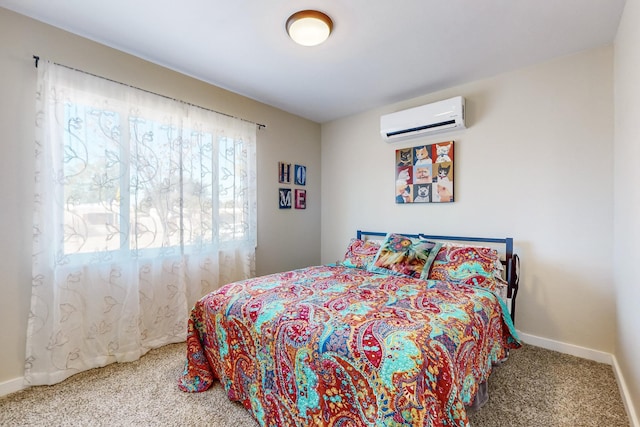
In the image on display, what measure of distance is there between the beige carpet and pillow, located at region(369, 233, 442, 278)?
0.90 m

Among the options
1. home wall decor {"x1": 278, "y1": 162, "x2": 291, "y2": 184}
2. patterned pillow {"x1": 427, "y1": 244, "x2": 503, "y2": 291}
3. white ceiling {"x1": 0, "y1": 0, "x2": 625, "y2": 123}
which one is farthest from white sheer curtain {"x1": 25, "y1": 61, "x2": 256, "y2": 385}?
patterned pillow {"x1": 427, "y1": 244, "x2": 503, "y2": 291}

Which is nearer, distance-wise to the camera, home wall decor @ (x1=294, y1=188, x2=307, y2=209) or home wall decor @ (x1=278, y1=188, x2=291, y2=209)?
home wall decor @ (x1=278, y1=188, x2=291, y2=209)

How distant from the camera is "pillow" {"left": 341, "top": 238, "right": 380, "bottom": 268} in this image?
2844 millimetres

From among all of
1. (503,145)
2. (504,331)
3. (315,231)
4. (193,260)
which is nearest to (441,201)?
(503,145)

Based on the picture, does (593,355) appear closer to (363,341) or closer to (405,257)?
(405,257)

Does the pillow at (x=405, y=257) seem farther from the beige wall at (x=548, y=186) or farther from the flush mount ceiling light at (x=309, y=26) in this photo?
the flush mount ceiling light at (x=309, y=26)

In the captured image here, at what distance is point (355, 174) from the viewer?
3729 millimetres

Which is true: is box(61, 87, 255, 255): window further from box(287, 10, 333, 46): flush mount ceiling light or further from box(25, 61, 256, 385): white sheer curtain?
box(287, 10, 333, 46): flush mount ceiling light

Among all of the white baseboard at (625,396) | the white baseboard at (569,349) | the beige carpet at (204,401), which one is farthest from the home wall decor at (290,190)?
the white baseboard at (625,396)

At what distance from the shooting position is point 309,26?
1.89m

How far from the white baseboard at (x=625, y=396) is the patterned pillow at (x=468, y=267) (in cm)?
86

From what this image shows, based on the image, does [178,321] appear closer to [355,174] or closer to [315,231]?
[315,231]

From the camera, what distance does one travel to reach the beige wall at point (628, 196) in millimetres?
1546

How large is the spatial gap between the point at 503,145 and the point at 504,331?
163cm
